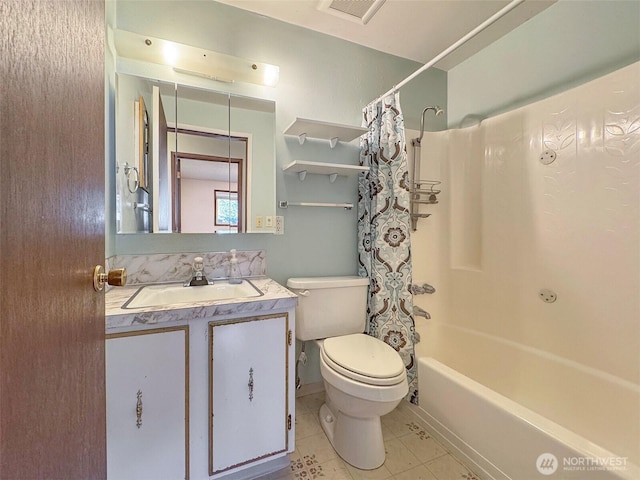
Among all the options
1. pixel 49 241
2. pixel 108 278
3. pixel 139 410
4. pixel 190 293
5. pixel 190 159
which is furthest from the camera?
pixel 190 159

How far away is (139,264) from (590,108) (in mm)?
2462

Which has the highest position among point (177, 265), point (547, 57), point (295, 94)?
point (547, 57)

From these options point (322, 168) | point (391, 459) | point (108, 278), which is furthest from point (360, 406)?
point (322, 168)

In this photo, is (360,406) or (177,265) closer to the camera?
(360,406)

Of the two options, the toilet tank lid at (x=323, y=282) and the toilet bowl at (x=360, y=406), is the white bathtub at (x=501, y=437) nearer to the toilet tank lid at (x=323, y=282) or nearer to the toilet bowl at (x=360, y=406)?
the toilet bowl at (x=360, y=406)

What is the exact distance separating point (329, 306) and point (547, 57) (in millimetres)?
2007

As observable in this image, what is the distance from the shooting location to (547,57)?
1697 millimetres

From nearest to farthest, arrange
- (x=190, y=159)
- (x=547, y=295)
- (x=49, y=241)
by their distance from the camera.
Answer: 1. (x=49, y=241)
2. (x=190, y=159)
3. (x=547, y=295)

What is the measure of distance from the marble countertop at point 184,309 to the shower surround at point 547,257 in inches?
43.2

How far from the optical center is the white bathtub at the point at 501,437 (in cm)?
95

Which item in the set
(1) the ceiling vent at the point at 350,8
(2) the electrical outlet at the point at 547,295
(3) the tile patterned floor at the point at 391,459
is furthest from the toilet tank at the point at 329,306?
(1) the ceiling vent at the point at 350,8

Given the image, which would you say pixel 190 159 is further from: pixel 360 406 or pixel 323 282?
pixel 360 406

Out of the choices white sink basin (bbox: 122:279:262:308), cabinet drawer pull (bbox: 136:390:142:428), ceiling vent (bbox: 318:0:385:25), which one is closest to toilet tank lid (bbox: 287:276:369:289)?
white sink basin (bbox: 122:279:262:308)

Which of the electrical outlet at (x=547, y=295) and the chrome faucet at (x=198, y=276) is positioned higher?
the chrome faucet at (x=198, y=276)
